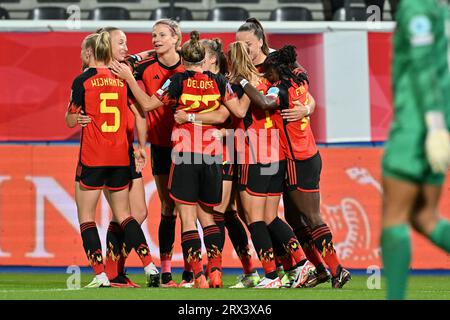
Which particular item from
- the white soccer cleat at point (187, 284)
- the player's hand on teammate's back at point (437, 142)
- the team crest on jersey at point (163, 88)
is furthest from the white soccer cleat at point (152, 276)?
the player's hand on teammate's back at point (437, 142)

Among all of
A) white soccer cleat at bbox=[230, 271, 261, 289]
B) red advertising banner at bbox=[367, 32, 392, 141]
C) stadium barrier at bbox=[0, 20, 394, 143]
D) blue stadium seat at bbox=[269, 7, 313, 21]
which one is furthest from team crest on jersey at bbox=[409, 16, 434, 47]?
blue stadium seat at bbox=[269, 7, 313, 21]

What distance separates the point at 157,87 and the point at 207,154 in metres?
1.08

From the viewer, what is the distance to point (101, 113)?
29.9ft

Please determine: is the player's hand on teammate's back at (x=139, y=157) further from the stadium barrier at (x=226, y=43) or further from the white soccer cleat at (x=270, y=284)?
the stadium barrier at (x=226, y=43)

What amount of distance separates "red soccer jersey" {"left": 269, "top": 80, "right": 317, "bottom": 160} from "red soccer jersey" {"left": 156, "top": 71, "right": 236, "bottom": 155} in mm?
498

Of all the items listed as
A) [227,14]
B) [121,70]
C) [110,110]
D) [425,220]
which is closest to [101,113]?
[110,110]

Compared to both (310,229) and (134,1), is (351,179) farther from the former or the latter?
(134,1)

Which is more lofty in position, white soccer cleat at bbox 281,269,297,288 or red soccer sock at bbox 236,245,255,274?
red soccer sock at bbox 236,245,255,274

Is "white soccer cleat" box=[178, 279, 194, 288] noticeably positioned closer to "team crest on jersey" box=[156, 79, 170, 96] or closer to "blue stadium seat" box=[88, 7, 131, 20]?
"team crest on jersey" box=[156, 79, 170, 96]

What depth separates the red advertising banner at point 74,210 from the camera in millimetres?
12109

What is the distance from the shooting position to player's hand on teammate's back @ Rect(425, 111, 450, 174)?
5043mm

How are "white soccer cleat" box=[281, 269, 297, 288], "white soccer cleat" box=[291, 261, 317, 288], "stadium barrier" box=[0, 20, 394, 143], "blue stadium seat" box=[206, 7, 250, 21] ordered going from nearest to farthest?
"white soccer cleat" box=[291, 261, 317, 288], "white soccer cleat" box=[281, 269, 297, 288], "stadium barrier" box=[0, 20, 394, 143], "blue stadium seat" box=[206, 7, 250, 21]

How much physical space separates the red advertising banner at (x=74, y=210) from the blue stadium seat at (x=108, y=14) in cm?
403

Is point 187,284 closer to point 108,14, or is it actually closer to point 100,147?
point 100,147
